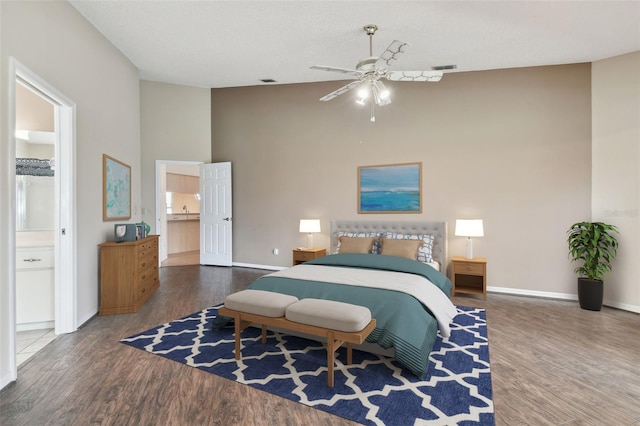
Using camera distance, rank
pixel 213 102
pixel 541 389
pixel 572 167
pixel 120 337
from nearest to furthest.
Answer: pixel 541 389
pixel 120 337
pixel 572 167
pixel 213 102

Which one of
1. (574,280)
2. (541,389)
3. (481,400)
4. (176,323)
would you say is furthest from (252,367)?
(574,280)

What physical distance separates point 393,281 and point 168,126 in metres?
5.46

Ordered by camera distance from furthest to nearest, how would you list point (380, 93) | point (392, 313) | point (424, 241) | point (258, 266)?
point (258, 266) → point (424, 241) → point (380, 93) → point (392, 313)

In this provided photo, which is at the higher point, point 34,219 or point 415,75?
point 415,75

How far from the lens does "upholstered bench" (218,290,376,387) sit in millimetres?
2186

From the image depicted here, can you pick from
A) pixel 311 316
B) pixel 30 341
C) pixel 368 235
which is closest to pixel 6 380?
pixel 30 341

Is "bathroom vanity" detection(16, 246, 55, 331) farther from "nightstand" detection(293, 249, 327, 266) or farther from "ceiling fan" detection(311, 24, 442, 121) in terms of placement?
"ceiling fan" detection(311, 24, 442, 121)

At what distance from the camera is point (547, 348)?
111 inches

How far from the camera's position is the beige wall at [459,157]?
4.34m

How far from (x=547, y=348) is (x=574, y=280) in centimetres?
208

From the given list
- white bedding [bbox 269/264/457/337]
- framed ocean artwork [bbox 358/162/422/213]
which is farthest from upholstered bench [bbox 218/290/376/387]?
framed ocean artwork [bbox 358/162/422/213]

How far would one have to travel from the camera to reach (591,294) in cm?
386

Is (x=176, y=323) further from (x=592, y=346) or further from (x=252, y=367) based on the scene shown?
(x=592, y=346)

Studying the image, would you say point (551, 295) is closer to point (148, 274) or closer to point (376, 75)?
point (376, 75)
